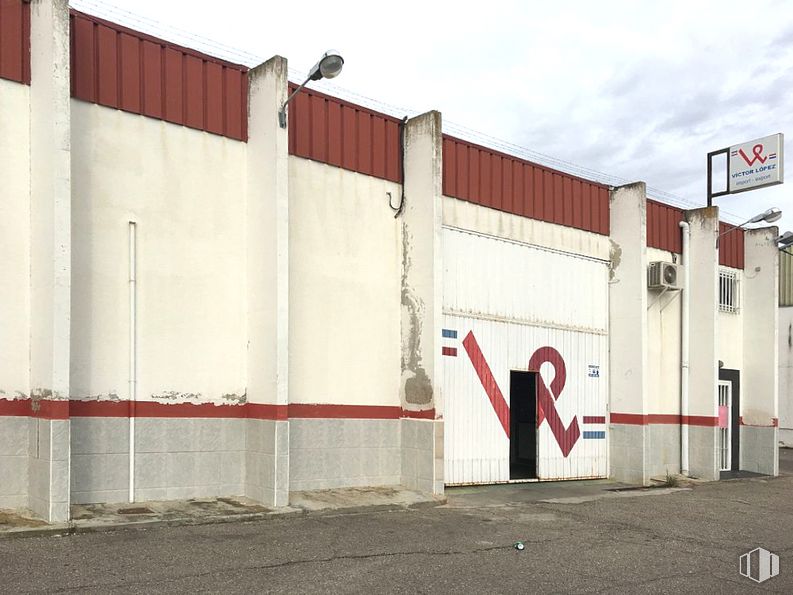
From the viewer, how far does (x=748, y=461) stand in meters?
21.6

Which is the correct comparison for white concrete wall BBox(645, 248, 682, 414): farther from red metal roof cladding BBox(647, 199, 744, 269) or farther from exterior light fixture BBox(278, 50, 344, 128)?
exterior light fixture BBox(278, 50, 344, 128)

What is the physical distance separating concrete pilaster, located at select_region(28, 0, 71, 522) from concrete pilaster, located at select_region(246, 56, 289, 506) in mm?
2967

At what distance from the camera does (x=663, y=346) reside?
63.7 feet

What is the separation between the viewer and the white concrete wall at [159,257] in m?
10.6

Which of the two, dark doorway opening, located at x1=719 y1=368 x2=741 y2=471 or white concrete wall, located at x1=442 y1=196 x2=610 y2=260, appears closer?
white concrete wall, located at x1=442 y1=196 x2=610 y2=260

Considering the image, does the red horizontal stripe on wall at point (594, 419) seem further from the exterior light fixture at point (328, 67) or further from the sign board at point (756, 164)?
the exterior light fixture at point (328, 67)

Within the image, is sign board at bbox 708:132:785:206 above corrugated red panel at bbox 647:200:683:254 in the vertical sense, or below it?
above

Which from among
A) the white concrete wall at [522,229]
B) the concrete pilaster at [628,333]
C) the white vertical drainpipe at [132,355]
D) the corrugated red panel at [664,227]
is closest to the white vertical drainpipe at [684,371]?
the corrugated red panel at [664,227]

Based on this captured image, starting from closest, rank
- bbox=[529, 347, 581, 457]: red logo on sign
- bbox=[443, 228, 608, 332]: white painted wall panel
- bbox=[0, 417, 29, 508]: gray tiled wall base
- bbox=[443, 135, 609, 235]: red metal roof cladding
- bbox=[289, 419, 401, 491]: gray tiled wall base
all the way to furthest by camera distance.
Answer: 1. bbox=[0, 417, 29, 508]: gray tiled wall base
2. bbox=[289, 419, 401, 491]: gray tiled wall base
3. bbox=[443, 228, 608, 332]: white painted wall panel
4. bbox=[443, 135, 609, 235]: red metal roof cladding
5. bbox=[529, 347, 581, 457]: red logo on sign

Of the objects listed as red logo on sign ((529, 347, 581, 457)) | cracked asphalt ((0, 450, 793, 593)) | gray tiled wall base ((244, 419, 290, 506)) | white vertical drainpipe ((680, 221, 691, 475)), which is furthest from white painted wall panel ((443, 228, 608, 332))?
gray tiled wall base ((244, 419, 290, 506))

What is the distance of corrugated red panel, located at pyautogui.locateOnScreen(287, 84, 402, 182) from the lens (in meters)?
13.2

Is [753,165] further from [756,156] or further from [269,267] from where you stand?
[269,267]

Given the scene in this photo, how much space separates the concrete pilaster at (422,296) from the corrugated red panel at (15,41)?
6588 millimetres

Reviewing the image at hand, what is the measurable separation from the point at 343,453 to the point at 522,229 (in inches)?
247
